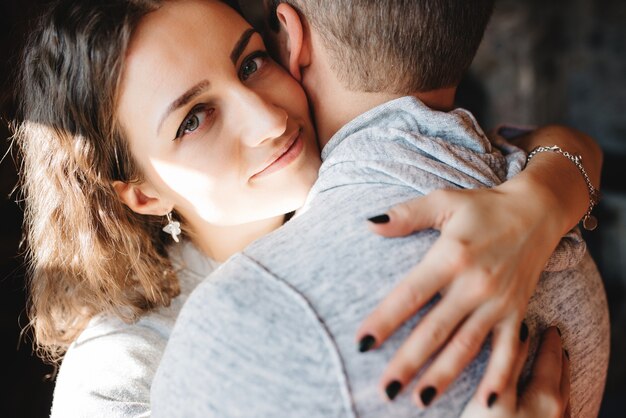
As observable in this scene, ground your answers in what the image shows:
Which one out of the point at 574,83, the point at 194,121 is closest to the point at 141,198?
the point at 194,121

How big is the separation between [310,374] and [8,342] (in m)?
1.86

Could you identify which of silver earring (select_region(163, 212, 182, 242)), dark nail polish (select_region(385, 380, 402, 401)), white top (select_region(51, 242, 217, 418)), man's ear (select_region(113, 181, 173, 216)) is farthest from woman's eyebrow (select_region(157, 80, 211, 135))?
dark nail polish (select_region(385, 380, 402, 401))

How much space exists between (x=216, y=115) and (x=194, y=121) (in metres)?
0.04

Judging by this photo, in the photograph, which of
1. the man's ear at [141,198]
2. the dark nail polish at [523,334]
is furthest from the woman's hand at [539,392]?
the man's ear at [141,198]

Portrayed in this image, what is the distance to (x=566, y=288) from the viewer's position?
97 cm

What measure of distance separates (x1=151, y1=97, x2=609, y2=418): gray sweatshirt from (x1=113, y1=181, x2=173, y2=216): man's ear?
0.53 metres

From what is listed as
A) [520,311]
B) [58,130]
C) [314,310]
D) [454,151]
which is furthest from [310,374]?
[58,130]

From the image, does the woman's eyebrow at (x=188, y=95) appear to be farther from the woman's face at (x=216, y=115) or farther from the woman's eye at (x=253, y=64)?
the woman's eye at (x=253, y=64)

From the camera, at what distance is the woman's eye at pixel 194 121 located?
112 cm

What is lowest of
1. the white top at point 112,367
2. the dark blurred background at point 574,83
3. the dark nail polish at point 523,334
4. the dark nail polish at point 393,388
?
the dark blurred background at point 574,83

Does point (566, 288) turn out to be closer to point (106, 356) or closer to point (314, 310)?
point (314, 310)

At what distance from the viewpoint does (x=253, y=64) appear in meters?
1.20

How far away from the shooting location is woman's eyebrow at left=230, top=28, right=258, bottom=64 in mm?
1143

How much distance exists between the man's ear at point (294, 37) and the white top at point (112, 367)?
2.10 feet
